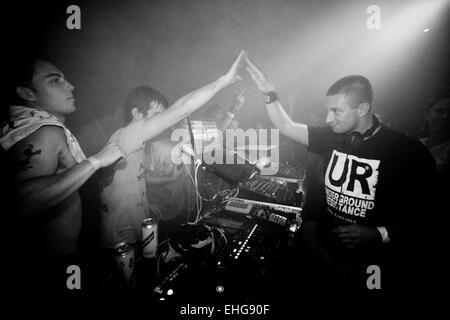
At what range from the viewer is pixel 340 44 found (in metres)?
3.65

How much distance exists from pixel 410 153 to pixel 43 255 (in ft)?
8.61

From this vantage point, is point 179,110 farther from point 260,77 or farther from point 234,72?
point 260,77

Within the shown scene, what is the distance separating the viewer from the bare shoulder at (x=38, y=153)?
1.06m

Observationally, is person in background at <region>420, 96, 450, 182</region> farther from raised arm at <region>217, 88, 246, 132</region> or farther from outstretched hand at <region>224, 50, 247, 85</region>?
outstretched hand at <region>224, 50, 247, 85</region>

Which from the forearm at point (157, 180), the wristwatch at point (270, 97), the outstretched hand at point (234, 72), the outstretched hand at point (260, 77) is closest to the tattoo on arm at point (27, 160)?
the forearm at point (157, 180)

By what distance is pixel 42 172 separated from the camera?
3.65 feet

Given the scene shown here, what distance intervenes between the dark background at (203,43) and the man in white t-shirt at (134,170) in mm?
586

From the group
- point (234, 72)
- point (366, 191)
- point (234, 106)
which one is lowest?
point (366, 191)

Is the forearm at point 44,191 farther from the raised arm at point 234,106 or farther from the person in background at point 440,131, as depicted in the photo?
the person in background at point 440,131

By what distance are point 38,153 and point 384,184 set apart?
2356 millimetres

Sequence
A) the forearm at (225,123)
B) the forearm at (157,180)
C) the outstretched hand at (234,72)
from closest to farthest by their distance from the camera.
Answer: the outstretched hand at (234,72)
the forearm at (157,180)
the forearm at (225,123)

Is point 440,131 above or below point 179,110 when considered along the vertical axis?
below

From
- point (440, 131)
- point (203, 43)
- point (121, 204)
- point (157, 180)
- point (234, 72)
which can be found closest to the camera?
point (234, 72)

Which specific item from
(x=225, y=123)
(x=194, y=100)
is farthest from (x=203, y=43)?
(x=194, y=100)
